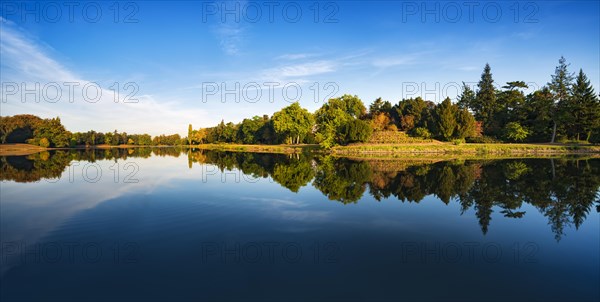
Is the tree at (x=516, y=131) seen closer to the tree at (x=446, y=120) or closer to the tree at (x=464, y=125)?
the tree at (x=464, y=125)

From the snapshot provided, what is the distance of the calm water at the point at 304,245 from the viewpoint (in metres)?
5.65

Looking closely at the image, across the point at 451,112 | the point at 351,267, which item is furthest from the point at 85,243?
the point at 451,112

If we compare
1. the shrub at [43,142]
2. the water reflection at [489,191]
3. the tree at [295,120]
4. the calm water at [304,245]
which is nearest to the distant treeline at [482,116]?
the tree at [295,120]

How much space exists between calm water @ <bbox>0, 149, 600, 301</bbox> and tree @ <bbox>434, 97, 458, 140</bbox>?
42.9 metres

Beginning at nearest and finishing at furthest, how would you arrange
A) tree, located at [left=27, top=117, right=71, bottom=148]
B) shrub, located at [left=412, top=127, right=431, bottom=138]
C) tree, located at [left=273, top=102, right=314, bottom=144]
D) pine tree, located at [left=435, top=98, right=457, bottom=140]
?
pine tree, located at [left=435, top=98, right=457, bottom=140] < shrub, located at [left=412, top=127, right=431, bottom=138] < tree, located at [left=273, top=102, right=314, bottom=144] < tree, located at [left=27, top=117, right=71, bottom=148]

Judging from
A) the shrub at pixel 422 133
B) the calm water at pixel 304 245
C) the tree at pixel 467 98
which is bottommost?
the calm water at pixel 304 245

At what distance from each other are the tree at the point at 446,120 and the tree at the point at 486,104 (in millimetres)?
13865

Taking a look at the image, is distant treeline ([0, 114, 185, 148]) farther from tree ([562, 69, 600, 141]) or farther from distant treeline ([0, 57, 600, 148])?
tree ([562, 69, 600, 141])

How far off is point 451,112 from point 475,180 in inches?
1711

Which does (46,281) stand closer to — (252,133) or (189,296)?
(189,296)

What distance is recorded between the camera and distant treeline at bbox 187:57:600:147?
5441 centimetres

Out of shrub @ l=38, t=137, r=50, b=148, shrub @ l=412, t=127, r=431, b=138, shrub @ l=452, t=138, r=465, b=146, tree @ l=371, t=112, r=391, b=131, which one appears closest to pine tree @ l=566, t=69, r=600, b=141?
shrub @ l=452, t=138, r=465, b=146

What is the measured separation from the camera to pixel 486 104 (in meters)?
73.4

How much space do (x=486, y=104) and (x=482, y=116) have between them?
16.8 feet
